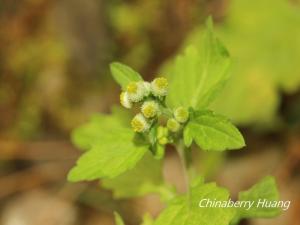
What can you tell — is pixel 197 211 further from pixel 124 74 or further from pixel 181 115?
pixel 124 74

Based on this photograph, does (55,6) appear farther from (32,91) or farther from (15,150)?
(15,150)

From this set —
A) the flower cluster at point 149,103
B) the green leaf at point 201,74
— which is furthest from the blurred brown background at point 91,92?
the flower cluster at point 149,103

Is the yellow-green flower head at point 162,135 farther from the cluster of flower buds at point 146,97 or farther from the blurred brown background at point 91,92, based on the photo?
the blurred brown background at point 91,92

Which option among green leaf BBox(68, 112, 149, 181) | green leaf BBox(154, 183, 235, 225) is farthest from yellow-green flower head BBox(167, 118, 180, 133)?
green leaf BBox(154, 183, 235, 225)

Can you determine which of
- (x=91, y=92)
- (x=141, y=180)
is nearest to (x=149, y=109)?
(x=141, y=180)

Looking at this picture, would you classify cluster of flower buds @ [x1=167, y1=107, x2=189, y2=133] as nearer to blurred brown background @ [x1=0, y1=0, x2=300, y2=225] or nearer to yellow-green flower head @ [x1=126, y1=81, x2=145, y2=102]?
yellow-green flower head @ [x1=126, y1=81, x2=145, y2=102]

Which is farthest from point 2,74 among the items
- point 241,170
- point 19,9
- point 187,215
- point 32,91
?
point 187,215
